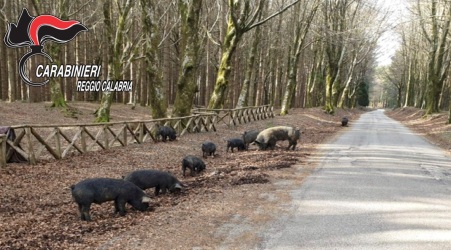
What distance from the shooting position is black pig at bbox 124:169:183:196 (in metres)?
8.05

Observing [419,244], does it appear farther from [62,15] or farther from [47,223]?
[62,15]

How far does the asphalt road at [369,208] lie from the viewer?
18.3ft

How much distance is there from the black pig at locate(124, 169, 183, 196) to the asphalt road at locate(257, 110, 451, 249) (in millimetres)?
2967

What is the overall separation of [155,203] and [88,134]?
6.16m

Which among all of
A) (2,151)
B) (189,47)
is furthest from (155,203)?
(189,47)

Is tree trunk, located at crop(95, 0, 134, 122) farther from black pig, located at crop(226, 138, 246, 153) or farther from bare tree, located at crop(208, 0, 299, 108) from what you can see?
black pig, located at crop(226, 138, 246, 153)

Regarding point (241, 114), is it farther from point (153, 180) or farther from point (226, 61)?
point (153, 180)

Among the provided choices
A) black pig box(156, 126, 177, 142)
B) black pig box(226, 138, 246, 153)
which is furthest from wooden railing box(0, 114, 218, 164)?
black pig box(226, 138, 246, 153)

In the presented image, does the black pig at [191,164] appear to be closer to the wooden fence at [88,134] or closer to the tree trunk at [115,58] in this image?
the wooden fence at [88,134]

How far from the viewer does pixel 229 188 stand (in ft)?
28.3

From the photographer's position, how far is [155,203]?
7.64m

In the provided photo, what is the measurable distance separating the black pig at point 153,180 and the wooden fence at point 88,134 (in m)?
4.20

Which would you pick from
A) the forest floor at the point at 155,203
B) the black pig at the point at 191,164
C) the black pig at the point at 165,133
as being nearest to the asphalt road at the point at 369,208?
the forest floor at the point at 155,203

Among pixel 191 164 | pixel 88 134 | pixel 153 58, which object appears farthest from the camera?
pixel 153 58
